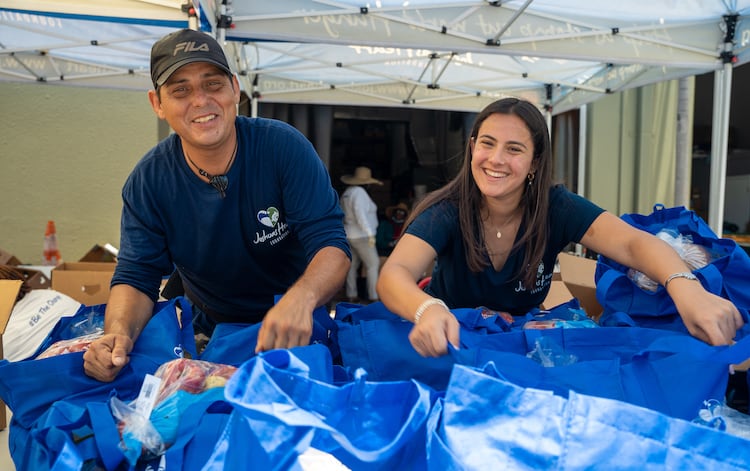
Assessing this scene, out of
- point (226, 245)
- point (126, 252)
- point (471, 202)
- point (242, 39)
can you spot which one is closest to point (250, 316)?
point (226, 245)

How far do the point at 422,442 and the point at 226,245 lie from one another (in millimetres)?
988

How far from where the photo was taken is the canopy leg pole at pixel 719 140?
14.8ft

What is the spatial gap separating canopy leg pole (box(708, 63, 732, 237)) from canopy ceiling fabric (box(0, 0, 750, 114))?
17cm

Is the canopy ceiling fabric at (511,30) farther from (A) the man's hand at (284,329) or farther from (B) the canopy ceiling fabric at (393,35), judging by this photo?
(A) the man's hand at (284,329)

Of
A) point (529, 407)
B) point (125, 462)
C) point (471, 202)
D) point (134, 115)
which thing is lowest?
point (125, 462)

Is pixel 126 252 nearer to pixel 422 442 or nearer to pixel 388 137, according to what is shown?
pixel 422 442

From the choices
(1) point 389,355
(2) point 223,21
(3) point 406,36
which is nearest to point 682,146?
(3) point 406,36

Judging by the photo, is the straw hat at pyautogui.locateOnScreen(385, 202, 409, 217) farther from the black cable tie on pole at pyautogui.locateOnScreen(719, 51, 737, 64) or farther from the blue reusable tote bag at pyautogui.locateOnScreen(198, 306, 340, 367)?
the blue reusable tote bag at pyautogui.locateOnScreen(198, 306, 340, 367)

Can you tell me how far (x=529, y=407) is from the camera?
2.80ft

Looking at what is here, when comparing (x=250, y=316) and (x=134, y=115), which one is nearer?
(x=250, y=316)

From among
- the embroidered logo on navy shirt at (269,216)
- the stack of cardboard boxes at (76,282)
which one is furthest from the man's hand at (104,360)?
the stack of cardboard boxes at (76,282)

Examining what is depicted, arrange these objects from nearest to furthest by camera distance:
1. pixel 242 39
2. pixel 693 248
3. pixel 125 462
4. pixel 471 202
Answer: pixel 125 462, pixel 693 248, pixel 471 202, pixel 242 39

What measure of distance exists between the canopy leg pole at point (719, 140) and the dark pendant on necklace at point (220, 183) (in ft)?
14.0

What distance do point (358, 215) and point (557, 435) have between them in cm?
609
